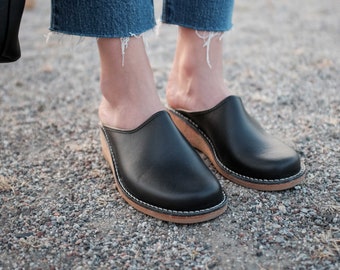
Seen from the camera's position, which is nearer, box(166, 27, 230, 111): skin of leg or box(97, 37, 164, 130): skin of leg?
box(97, 37, 164, 130): skin of leg

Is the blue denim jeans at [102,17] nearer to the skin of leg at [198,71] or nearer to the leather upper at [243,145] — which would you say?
the skin of leg at [198,71]

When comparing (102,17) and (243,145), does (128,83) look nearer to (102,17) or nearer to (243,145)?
(102,17)

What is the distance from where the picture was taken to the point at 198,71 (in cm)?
122

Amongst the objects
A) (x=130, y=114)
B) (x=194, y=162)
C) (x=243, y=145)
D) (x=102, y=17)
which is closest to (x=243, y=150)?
(x=243, y=145)

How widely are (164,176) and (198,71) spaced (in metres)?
0.34

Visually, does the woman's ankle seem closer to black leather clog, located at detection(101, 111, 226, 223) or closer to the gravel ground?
black leather clog, located at detection(101, 111, 226, 223)

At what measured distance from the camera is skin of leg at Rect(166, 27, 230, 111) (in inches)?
47.3

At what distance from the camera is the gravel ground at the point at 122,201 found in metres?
0.94

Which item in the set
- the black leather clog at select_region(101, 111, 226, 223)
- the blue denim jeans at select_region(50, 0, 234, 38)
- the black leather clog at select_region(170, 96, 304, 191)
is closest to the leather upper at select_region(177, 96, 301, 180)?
the black leather clog at select_region(170, 96, 304, 191)

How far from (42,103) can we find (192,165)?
976 millimetres

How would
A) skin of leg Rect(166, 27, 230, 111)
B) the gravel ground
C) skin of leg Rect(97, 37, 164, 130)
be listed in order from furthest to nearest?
skin of leg Rect(166, 27, 230, 111), skin of leg Rect(97, 37, 164, 130), the gravel ground

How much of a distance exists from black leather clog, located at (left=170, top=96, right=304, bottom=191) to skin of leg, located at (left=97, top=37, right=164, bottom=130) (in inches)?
7.2

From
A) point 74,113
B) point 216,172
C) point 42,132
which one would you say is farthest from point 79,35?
point 74,113

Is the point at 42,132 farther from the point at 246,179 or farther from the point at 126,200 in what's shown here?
the point at 246,179
